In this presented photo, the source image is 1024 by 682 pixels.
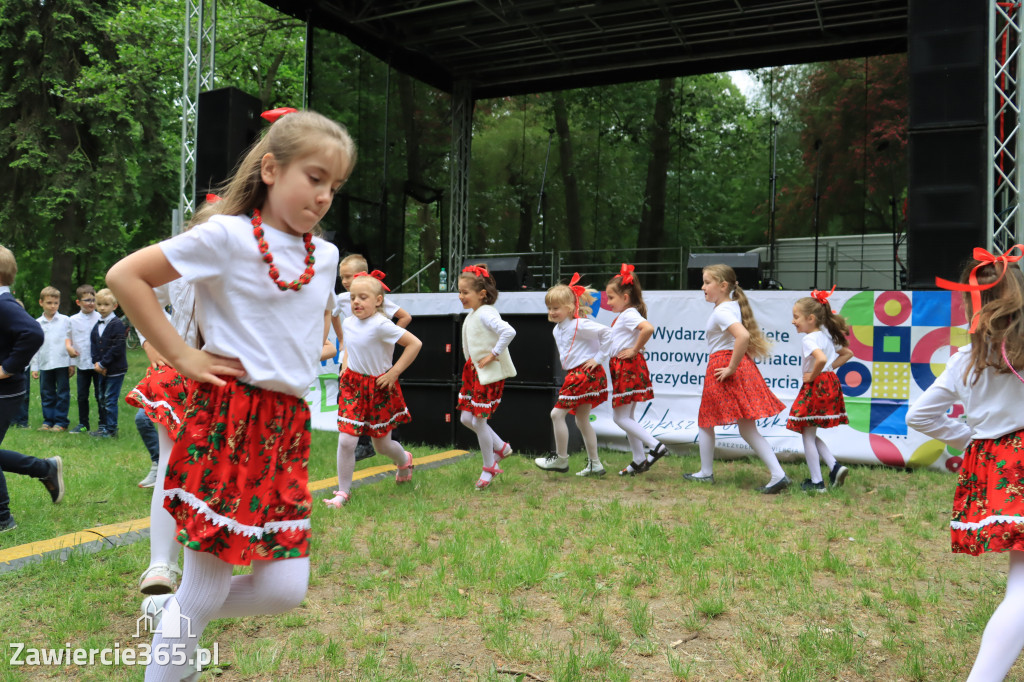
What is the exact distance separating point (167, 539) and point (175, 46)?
20924 mm

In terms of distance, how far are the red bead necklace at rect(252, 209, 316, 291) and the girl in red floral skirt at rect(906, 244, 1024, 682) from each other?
2.18 meters

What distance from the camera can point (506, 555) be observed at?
416 centimetres

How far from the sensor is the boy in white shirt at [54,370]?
9.48 m

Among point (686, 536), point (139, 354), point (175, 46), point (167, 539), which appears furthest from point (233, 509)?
point (139, 354)

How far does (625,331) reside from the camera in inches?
280

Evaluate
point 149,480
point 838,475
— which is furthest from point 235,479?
point 838,475

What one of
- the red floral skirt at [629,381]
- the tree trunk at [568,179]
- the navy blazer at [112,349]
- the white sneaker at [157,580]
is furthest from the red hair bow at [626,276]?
the tree trunk at [568,179]

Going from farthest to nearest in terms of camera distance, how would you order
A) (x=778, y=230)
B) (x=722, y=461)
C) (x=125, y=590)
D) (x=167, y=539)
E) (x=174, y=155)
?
(x=174, y=155) < (x=778, y=230) < (x=722, y=461) < (x=125, y=590) < (x=167, y=539)

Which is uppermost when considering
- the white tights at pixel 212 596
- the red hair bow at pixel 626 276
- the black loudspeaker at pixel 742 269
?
the black loudspeaker at pixel 742 269

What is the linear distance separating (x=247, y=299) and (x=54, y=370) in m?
9.13

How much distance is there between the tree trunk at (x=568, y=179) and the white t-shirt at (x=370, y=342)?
11.9 meters

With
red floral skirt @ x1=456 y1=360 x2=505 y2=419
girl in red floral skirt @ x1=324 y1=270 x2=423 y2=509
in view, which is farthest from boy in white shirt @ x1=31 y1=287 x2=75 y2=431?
red floral skirt @ x1=456 y1=360 x2=505 y2=419

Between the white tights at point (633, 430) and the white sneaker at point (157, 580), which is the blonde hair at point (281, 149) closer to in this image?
the white sneaker at point (157, 580)

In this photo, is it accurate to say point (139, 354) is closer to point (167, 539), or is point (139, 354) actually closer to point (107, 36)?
point (107, 36)
